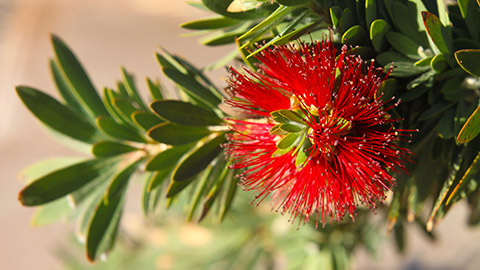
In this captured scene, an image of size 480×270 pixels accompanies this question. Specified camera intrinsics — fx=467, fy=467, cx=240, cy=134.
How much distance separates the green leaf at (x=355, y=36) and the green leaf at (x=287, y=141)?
0.08m

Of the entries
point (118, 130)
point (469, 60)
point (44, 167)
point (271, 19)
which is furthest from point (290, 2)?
point (44, 167)

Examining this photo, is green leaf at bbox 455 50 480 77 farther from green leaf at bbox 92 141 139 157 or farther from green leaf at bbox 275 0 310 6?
green leaf at bbox 92 141 139 157

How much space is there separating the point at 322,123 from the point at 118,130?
0.23 m

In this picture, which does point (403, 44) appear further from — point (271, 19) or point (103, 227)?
point (103, 227)

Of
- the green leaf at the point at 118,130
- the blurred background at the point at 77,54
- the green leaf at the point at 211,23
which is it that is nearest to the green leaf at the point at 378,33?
the green leaf at the point at 211,23

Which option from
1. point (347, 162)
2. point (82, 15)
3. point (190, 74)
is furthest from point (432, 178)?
point (82, 15)

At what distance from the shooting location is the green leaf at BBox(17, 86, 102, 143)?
0.47 m

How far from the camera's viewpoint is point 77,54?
273 cm

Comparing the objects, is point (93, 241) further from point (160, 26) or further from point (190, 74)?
point (160, 26)

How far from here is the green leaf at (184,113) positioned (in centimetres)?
40

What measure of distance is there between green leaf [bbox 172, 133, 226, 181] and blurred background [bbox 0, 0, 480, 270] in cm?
127

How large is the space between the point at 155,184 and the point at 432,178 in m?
Result: 0.27

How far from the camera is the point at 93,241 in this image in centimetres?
48

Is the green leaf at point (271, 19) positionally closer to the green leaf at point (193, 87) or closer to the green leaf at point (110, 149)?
the green leaf at point (193, 87)
